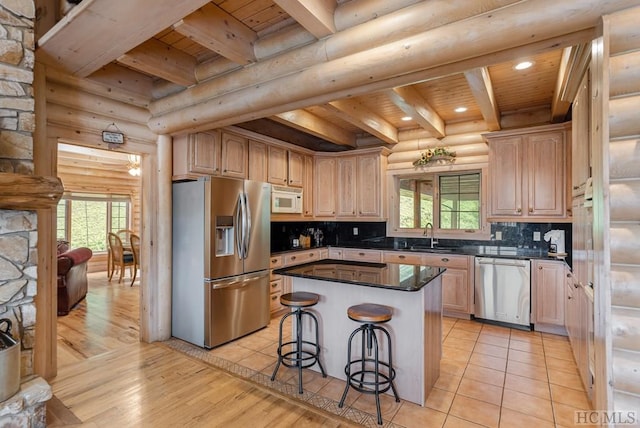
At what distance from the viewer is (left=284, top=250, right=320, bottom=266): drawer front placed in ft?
15.2

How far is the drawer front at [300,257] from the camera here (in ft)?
15.2

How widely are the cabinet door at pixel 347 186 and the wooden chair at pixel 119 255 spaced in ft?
15.0

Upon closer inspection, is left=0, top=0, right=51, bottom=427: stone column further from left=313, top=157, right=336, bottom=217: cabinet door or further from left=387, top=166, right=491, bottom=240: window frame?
left=387, top=166, right=491, bottom=240: window frame

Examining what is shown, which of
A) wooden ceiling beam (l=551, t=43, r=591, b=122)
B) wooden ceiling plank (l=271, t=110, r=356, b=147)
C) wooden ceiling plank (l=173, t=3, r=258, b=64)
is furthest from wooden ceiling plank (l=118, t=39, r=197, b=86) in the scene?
wooden ceiling beam (l=551, t=43, r=591, b=122)

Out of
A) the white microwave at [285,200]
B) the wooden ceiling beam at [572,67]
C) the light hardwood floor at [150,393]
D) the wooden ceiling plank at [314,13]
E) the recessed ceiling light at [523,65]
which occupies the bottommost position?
the light hardwood floor at [150,393]

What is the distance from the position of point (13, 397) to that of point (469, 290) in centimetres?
455

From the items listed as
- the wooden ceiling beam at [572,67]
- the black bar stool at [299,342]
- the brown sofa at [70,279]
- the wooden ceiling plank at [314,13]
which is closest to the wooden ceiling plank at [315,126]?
the wooden ceiling plank at [314,13]

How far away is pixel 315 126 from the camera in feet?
14.8

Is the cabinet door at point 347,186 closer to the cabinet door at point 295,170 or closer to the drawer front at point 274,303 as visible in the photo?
the cabinet door at point 295,170

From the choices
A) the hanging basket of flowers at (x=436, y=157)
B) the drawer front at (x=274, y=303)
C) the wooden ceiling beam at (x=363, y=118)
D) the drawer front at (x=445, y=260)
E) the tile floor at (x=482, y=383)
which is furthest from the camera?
the hanging basket of flowers at (x=436, y=157)

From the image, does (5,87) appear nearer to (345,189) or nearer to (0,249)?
(0,249)

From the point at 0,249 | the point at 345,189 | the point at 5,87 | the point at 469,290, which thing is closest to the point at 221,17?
the point at 5,87

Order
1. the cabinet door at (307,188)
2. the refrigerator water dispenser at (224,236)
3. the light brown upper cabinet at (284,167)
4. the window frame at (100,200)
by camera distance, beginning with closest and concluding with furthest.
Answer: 1. the refrigerator water dispenser at (224,236)
2. the light brown upper cabinet at (284,167)
3. the cabinet door at (307,188)
4. the window frame at (100,200)

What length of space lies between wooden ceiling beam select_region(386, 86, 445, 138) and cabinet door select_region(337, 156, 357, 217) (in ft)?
4.67
